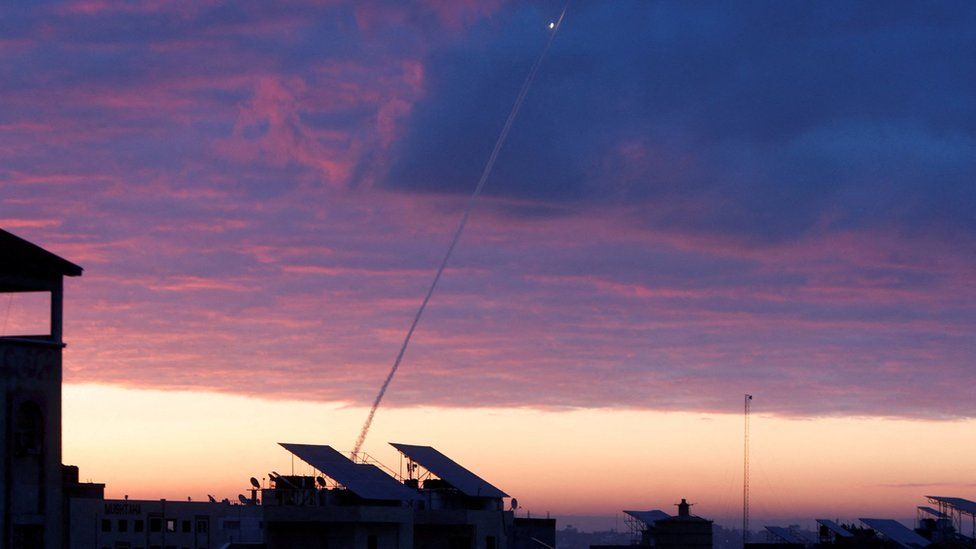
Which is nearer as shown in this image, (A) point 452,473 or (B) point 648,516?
(A) point 452,473

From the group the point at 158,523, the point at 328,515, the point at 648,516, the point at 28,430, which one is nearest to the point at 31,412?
the point at 28,430

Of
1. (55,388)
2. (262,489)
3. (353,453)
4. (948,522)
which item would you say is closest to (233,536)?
(262,489)

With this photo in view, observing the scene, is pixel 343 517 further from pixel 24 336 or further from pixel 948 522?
pixel 948 522

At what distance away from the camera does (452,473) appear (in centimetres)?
12406

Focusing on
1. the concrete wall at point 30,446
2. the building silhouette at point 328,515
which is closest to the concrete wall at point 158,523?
the building silhouette at point 328,515

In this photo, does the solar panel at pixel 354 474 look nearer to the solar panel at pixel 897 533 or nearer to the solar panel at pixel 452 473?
the solar panel at pixel 452 473

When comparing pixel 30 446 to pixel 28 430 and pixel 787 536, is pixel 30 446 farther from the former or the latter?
pixel 787 536

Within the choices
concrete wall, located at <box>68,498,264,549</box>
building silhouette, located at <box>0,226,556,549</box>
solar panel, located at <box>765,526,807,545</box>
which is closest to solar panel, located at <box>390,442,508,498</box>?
building silhouette, located at <box>0,226,556,549</box>

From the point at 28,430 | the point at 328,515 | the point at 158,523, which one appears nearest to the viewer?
the point at 28,430

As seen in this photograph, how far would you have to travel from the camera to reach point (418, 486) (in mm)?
121000

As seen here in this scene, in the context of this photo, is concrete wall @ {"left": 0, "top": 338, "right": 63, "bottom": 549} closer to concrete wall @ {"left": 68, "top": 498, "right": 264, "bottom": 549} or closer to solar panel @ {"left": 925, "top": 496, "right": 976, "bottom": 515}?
concrete wall @ {"left": 68, "top": 498, "right": 264, "bottom": 549}

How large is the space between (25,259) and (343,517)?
165ft

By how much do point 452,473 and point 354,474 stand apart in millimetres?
15716

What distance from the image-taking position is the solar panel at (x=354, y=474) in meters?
106
